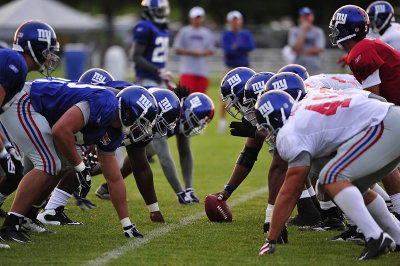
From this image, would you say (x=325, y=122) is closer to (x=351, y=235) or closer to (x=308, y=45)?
(x=351, y=235)

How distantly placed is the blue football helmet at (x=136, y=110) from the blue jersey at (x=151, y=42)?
347 centimetres

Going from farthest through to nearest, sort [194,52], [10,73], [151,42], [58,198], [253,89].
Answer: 1. [194,52]
2. [151,42]
3. [58,198]
4. [253,89]
5. [10,73]

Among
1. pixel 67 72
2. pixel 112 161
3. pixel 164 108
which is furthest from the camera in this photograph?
pixel 67 72

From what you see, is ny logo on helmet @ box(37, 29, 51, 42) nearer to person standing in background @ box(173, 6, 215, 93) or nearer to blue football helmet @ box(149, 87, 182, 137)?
blue football helmet @ box(149, 87, 182, 137)

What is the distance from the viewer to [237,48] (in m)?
14.0

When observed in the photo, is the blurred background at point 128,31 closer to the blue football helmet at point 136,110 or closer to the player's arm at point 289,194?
the blue football helmet at point 136,110

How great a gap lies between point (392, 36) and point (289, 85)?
2901 millimetres

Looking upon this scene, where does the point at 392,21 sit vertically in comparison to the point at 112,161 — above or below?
above

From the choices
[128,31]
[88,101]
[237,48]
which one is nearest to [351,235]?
[88,101]

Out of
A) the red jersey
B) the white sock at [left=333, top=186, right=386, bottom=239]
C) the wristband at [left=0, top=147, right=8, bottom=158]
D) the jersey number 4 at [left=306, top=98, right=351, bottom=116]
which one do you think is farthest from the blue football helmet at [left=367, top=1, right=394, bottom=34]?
the wristband at [left=0, top=147, right=8, bottom=158]

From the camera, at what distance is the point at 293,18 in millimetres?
35125

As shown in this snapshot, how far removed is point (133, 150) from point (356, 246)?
211 cm

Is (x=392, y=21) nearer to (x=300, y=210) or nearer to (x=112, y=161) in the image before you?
(x=300, y=210)

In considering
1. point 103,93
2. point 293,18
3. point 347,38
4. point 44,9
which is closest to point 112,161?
point 103,93
